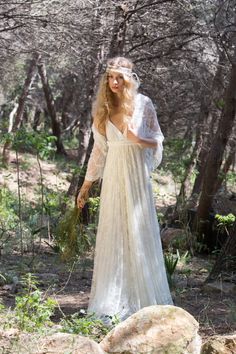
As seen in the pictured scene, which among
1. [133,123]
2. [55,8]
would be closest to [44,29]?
[55,8]

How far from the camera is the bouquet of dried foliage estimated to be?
734 cm

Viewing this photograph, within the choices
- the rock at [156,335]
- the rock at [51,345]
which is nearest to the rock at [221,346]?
the rock at [156,335]

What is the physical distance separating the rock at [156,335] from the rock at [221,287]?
2.16 m

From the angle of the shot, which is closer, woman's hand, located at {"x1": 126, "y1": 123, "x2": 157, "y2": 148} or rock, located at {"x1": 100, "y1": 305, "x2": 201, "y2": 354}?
rock, located at {"x1": 100, "y1": 305, "x2": 201, "y2": 354}

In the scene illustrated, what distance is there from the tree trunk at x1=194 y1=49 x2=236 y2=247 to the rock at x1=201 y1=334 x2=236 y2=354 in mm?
5051

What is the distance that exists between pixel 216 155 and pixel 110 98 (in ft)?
14.5

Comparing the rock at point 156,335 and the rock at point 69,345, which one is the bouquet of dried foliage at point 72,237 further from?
the rock at point 69,345

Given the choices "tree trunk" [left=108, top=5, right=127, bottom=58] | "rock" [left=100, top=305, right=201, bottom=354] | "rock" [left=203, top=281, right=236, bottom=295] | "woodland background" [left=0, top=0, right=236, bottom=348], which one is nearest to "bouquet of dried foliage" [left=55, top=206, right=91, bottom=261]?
"woodland background" [left=0, top=0, right=236, bottom=348]

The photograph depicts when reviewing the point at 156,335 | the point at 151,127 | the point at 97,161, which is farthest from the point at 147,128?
the point at 156,335

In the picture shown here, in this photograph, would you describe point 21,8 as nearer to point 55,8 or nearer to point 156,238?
point 55,8

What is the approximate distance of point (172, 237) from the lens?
10539 mm

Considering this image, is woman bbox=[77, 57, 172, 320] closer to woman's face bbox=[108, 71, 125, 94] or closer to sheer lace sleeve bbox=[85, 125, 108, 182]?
woman's face bbox=[108, 71, 125, 94]

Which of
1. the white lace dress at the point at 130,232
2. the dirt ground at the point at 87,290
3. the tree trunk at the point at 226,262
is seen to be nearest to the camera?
the white lace dress at the point at 130,232

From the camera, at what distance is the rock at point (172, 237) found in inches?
396
